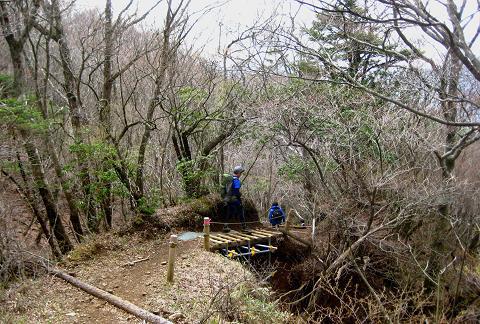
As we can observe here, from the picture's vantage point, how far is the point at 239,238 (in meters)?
12.0

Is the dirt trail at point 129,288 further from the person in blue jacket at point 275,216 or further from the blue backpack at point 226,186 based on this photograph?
the person in blue jacket at point 275,216

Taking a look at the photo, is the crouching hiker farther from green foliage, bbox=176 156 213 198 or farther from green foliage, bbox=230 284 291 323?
green foliage, bbox=230 284 291 323

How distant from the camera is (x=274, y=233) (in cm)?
1298

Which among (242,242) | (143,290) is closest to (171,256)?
(143,290)

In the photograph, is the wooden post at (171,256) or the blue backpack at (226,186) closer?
the wooden post at (171,256)

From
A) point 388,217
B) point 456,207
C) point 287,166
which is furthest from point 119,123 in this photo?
point 456,207

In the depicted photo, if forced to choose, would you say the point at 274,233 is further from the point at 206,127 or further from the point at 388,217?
the point at 206,127

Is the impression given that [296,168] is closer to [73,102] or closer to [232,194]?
[232,194]

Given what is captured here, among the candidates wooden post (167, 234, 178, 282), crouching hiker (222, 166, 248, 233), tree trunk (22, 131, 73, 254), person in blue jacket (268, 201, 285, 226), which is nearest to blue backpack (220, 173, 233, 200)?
crouching hiker (222, 166, 248, 233)

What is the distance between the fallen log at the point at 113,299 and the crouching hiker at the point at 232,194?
5295 mm

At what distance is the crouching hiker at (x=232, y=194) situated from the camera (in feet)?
42.4

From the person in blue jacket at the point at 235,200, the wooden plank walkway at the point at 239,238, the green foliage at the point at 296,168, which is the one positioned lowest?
the wooden plank walkway at the point at 239,238

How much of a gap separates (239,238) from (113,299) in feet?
15.9

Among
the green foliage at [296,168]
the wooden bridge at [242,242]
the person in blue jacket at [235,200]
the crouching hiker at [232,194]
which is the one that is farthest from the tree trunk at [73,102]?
the green foliage at [296,168]
